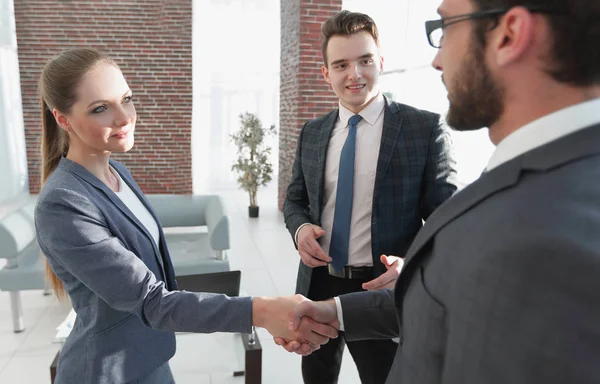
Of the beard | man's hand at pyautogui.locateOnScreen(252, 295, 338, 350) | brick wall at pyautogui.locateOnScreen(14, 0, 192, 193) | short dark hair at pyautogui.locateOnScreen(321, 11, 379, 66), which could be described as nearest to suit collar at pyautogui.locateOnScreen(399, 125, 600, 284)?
the beard

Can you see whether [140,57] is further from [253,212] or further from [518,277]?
[518,277]

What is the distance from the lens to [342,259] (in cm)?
194

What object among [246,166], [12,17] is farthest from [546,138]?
[12,17]

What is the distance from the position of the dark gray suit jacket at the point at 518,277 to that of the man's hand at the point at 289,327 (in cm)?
75

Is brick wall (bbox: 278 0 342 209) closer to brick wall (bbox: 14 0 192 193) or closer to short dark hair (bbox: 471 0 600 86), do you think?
brick wall (bbox: 14 0 192 193)

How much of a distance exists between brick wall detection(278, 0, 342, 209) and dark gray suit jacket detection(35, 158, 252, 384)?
16.6 ft

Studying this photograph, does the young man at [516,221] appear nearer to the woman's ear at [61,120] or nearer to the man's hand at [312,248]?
the man's hand at [312,248]

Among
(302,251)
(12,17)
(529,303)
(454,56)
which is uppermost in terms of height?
(12,17)

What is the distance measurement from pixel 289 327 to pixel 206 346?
4.85ft

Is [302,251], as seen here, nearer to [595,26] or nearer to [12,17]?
[595,26]

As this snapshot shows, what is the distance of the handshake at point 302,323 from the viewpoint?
1512mm

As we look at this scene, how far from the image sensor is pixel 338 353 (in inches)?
83.4

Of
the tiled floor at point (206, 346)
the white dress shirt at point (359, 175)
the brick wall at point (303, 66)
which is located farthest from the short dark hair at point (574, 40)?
the brick wall at point (303, 66)

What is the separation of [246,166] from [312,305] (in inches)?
223
